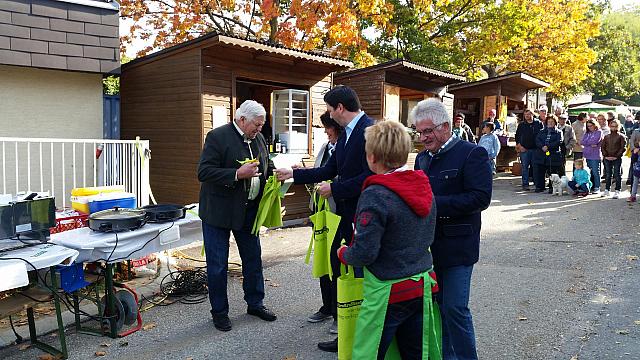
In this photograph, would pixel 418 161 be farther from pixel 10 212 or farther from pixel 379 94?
pixel 379 94

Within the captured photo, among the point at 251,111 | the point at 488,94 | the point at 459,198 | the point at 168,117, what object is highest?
the point at 488,94

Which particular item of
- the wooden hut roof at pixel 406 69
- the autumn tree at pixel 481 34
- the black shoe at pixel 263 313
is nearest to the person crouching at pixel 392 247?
the black shoe at pixel 263 313

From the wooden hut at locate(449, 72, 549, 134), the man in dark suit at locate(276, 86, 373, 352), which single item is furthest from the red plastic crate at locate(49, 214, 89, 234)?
the wooden hut at locate(449, 72, 549, 134)

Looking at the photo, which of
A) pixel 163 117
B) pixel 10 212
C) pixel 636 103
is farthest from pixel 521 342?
pixel 636 103

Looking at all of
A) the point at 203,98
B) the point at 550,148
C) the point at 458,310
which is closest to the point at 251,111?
the point at 458,310

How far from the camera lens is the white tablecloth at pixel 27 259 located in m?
3.22

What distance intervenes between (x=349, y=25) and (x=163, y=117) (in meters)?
8.92

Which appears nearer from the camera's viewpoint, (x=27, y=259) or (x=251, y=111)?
(x=27, y=259)

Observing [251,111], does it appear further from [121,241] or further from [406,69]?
[406,69]

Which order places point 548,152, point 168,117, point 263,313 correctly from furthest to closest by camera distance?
point 548,152, point 168,117, point 263,313

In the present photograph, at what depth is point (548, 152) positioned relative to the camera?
41.5 feet

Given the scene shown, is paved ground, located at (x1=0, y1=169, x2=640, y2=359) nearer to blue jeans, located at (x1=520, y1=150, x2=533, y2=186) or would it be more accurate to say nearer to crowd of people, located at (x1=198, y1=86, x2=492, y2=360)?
crowd of people, located at (x1=198, y1=86, x2=492, y2=360)

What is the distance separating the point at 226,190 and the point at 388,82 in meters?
9.08

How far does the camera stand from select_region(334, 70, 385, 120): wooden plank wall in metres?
12.6
